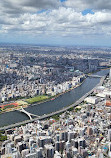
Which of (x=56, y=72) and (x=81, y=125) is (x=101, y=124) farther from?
(x=56, y=72)

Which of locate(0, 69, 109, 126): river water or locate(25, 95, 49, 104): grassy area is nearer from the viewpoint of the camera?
locate(0, 69, 109, 126): river water

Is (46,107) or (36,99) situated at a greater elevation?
(36,99)

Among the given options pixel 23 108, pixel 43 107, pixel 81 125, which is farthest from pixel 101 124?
pixel 23 108

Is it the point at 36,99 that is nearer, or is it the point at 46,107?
the point at 46,107

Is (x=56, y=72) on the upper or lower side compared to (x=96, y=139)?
upper

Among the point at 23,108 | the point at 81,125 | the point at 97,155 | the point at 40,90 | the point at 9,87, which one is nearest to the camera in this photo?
the point at 97,155

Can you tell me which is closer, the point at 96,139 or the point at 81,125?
the point at 96,139

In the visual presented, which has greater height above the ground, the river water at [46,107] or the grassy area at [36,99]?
the grassy area at [36,99]

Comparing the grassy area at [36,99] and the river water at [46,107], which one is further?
the grassy area at [36,99]

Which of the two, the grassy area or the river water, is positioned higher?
the grassy area

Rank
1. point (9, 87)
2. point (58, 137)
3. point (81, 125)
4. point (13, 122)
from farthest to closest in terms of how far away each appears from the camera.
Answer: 1. point (9, 87)
2. point (13, 122)
3. point (81, 125)
4. point (58, 137)

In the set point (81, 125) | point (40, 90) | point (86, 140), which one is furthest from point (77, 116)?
point (40, 90)
